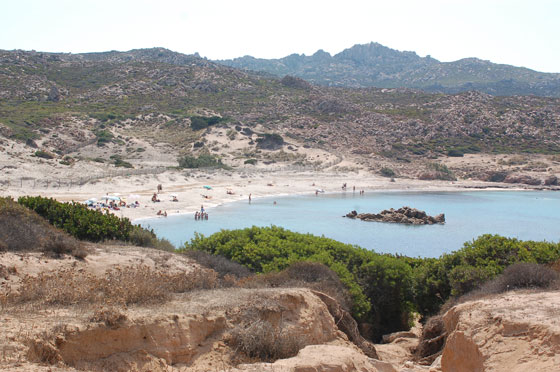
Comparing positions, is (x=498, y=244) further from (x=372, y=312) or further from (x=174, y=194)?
(x=174, y=194)

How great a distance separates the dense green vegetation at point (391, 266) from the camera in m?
12.6

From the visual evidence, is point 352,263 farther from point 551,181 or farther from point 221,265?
point 551,181

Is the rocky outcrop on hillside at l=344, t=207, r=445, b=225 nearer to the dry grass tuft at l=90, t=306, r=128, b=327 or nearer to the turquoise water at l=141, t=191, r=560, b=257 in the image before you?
the turquoise water at l=141, t=191, r=560, b=257

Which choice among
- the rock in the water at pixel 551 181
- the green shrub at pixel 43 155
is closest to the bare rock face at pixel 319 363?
the green shrub at pixel 43 155

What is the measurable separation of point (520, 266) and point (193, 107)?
81.1m

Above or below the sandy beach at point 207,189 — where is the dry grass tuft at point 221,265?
above

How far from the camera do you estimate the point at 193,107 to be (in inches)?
3420

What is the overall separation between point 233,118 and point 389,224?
1993 inches

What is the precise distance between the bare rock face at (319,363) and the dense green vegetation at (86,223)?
9.84 meters

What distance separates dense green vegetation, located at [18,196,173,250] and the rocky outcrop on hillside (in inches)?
1002

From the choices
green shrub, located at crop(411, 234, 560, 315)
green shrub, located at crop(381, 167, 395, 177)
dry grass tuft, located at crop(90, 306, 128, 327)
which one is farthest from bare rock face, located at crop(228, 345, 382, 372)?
green shrub, located at crop(381, 167, 395, 177)

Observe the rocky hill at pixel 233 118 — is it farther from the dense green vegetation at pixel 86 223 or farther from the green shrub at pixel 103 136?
the dense green vegetation at pixel 86 223

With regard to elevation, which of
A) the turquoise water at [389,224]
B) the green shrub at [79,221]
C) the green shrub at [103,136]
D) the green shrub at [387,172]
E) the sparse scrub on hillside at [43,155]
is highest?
the green shrub at [103,136]

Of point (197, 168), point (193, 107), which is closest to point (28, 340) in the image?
point (197, 168)
